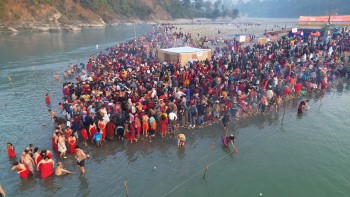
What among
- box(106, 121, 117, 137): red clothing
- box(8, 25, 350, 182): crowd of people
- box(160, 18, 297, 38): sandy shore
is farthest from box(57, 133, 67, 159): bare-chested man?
box(160, 18, 297, 38): sandy shore

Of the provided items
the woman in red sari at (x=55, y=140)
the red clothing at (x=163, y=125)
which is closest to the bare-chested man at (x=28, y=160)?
the woman in red sari at (x=55, y=140)

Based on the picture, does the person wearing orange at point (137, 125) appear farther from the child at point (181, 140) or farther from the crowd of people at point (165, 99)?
the child at point (181, 140)

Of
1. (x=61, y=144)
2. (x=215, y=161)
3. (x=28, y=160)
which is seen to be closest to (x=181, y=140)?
(x=215, y=161)

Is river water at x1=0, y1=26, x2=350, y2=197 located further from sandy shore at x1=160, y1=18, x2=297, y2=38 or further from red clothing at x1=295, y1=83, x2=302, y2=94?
sandy shore at x1=160, y1=18, x2=297, y2=38

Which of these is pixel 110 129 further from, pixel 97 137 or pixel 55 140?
pixel 55 140

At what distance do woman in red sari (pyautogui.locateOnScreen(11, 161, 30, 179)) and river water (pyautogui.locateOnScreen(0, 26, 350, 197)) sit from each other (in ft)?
0.88

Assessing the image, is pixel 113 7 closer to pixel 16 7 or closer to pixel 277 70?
pixel 16 7

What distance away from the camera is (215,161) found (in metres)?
12.5

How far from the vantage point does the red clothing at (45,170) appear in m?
10.9

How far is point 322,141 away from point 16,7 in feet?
273

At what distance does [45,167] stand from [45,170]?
140 mm

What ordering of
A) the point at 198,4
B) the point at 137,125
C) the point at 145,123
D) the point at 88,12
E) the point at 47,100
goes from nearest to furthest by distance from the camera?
the point at 137,125 < the point at 145,123 < the point at 47,100 < the point at 88,12 < the point at 198,4

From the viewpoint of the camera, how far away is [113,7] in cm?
11794

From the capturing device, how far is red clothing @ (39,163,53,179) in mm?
10852
